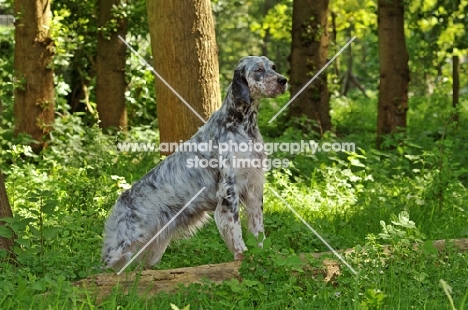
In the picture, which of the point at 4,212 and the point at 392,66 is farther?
the point at 392,66

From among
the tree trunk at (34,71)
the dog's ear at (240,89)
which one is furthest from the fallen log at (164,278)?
the tree trunk at (34,71)

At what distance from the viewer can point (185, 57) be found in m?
8.05

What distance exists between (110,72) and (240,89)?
7149 mm

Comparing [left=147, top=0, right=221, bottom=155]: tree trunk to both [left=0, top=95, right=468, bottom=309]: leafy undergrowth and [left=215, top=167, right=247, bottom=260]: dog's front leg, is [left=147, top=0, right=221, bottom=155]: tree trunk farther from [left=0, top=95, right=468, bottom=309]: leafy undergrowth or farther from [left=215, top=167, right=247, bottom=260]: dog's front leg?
[left=215, top=167, right=247, bottom=260]: dog's front leg

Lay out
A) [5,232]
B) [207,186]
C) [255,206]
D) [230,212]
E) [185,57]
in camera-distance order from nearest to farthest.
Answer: [5,232], [230,212], [207,186], [255,206], [185,57]

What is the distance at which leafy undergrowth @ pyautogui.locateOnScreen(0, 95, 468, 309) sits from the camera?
4.73 metres

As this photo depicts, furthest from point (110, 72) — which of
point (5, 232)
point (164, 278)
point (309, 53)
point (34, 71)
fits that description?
point (164, 278)

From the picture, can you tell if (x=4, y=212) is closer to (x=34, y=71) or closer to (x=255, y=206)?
(x=255, y=206)

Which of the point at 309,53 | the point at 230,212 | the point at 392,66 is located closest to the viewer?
the point at 230,212

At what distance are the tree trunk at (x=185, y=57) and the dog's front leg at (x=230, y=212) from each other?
7.89ft

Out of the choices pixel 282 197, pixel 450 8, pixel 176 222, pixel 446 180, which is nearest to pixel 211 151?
pixel 176 222

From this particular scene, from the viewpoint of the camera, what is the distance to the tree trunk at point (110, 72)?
40.5 feet

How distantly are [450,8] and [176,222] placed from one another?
8597 millimetres

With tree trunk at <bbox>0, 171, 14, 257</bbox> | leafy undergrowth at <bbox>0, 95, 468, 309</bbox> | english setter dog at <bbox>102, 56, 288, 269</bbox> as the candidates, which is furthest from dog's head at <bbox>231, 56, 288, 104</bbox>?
tree trunk at <bbox>0, 171, 14, 257</bbox>
